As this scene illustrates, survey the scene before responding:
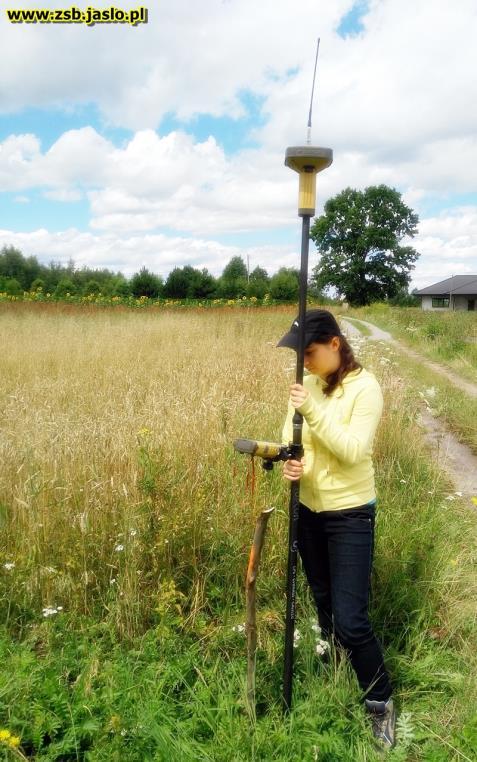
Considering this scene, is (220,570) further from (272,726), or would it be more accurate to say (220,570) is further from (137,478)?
(272,726)

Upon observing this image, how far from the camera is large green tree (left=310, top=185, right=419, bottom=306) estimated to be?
174 ft

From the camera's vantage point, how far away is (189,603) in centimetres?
272

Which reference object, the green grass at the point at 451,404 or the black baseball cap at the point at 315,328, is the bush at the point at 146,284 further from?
the black baseball cap at the point at 315,328

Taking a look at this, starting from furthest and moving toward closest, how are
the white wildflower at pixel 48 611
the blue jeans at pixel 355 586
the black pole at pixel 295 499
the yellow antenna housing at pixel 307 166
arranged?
the white wildflower at pixel 48 611, the blue jeans at pixel 355 586, the black pole at pixel 295 499, the yellow antenna housing at pixel 307 166

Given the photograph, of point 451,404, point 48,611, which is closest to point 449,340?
point 451,404

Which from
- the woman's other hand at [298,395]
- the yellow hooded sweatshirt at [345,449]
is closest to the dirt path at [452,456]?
the yellow hooded sweatshirt at [345,449]

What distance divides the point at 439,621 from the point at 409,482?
4.66 ft

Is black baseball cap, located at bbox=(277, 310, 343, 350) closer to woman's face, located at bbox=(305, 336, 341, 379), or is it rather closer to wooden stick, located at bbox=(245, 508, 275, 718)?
woman's face, located at bbox=(305, 336, 341, 379)

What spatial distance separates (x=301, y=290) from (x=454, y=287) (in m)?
66.8

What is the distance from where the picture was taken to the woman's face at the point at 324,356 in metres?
2.07

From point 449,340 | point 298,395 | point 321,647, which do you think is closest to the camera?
point 298,395

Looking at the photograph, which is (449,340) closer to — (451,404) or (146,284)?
(451,404)

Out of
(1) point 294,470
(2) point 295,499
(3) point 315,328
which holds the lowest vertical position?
(2) point 295,499

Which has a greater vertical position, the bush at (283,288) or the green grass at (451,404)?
the bush at (283,288)
